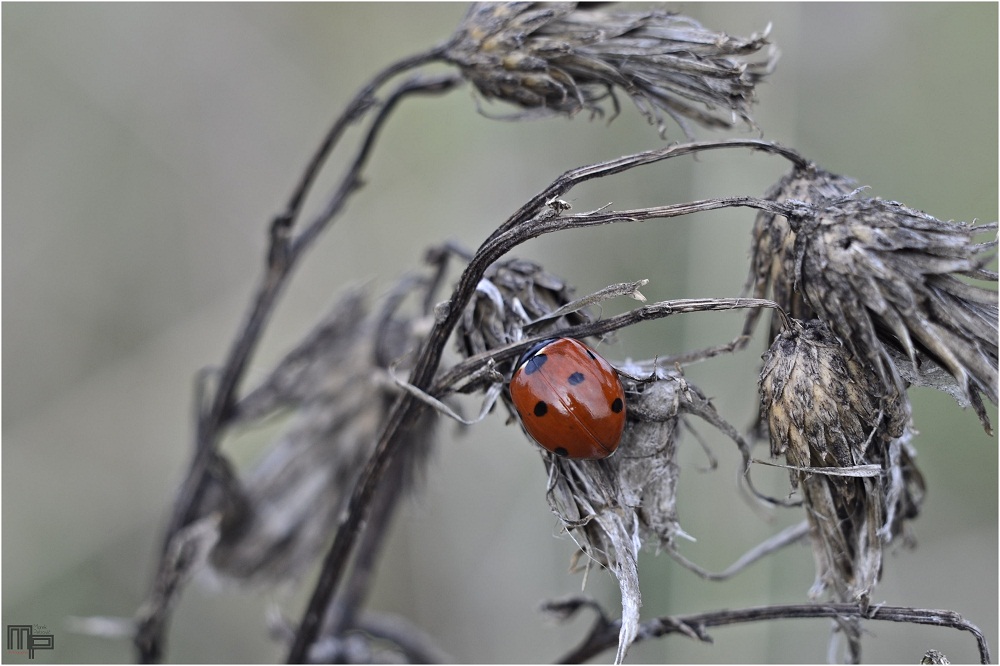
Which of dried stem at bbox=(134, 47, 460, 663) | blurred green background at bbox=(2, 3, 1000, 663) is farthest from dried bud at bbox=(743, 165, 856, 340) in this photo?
blurred green background at bbox=(2, 3, 1000, 663)

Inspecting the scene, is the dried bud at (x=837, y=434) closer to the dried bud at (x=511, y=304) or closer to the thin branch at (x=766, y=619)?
the thin branch at (x=766, y=619)

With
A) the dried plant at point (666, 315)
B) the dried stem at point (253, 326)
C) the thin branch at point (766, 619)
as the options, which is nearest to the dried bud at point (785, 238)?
the dried plant at point (666, 315)

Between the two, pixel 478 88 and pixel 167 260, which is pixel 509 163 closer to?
pixel 167 260

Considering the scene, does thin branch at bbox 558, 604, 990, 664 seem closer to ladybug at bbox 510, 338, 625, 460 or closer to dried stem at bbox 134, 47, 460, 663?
ladybug at bbox 510, 338, 625, 460

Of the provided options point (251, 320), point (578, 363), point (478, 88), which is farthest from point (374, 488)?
point (478, 88)

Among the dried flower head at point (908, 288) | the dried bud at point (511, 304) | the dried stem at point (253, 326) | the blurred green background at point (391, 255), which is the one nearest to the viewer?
the dried flower head at point (908, 288)
